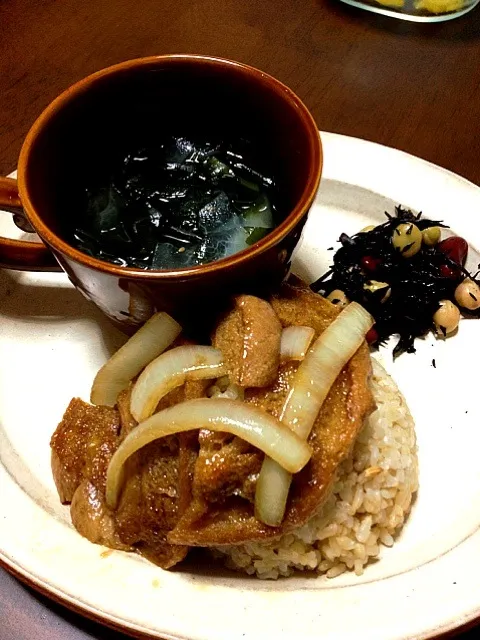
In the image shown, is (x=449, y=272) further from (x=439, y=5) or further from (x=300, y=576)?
(x=439, y=5)

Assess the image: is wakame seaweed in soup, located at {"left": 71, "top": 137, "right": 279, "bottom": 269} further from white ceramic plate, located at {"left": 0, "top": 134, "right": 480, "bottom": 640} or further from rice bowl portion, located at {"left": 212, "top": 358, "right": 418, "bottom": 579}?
rice bowl portion, located at {"left": 212, "top": 358, "right": 418, "bottom": 579}

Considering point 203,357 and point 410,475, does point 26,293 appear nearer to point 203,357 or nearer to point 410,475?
point 203,357

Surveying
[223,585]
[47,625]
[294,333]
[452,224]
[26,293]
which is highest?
[294,333]

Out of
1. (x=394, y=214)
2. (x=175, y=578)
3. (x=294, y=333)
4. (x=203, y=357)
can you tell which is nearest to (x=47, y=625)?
(x=175, y=578)

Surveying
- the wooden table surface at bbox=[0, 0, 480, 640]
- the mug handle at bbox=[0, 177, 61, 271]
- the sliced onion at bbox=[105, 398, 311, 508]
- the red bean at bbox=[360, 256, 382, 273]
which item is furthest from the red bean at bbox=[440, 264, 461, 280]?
the mug handle at bbox=[0, 177, 61, 271]

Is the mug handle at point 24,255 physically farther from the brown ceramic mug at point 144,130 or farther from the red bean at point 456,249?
the red bean at point 456,249
